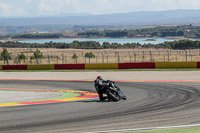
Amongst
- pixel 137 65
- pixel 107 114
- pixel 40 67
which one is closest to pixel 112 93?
pixel 107 114

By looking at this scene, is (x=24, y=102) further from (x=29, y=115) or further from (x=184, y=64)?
(x=184, y=64)

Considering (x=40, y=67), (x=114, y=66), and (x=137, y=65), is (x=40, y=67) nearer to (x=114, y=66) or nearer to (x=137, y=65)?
(x=114, y=66)

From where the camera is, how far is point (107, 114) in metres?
13.2

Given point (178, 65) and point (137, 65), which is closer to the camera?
point (178, 65)

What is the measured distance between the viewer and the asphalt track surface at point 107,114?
11.5 meters

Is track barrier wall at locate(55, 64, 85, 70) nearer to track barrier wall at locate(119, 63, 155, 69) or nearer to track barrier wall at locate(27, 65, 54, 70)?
track barrier wall at locate(27, 65, 54, 70)

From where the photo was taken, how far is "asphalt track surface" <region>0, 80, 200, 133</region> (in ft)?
37.6

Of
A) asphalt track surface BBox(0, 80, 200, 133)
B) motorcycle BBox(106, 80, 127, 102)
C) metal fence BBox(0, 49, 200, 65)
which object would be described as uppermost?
motorcycle BBox(106, 80, 127, 102)

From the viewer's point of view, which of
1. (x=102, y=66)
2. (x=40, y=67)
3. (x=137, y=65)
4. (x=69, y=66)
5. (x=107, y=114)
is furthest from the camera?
(x=40, y=67)

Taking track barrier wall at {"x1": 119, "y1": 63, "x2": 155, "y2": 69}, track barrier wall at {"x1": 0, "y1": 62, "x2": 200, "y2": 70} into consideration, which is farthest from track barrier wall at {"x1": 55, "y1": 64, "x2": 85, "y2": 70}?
track barrier wall at {"x1": 119, "y1": 63, "x2": 155, "y2": 69}

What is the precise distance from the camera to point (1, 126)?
1178 cm

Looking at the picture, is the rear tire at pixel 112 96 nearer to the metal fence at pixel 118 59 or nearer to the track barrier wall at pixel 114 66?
the track barrier wall at pixel 114 66

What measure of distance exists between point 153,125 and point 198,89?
29.7 feet

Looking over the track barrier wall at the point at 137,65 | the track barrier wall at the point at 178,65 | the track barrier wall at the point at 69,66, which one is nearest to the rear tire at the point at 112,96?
the track barrier wall at the point at 178,65
